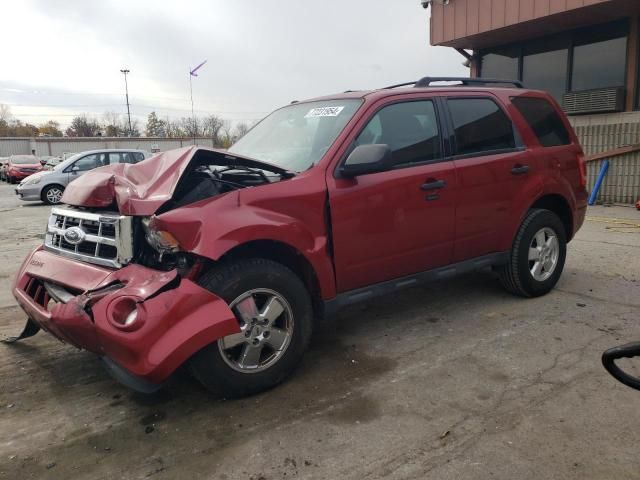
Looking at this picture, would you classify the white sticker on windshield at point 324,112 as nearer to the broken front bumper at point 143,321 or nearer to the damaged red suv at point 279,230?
the damaged red suv at point 279,230

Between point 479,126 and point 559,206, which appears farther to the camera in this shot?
point 559,206

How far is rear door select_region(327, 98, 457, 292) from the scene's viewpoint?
3.45 metres

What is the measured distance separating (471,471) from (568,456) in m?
0.51

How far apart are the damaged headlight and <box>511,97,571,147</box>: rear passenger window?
3456 mm

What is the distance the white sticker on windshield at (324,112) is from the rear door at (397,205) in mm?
297

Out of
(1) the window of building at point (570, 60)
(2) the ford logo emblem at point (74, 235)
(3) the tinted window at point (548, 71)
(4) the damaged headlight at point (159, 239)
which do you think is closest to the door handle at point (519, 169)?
(4) the damaged headlight at point (159, 239)

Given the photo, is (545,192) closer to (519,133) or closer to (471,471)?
(519,133)

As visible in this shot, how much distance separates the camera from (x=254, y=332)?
3020 mm

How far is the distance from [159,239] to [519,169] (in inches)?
126

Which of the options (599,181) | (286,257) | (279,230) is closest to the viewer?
(279,230)

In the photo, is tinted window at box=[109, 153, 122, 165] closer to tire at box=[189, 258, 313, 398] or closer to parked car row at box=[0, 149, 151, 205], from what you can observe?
parked car row at box=[0, 149, 151, 205]

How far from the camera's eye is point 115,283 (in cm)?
283

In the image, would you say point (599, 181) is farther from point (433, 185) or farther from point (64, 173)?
point (64, 173)

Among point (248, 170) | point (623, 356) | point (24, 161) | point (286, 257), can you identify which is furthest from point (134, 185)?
point (24, 161)
